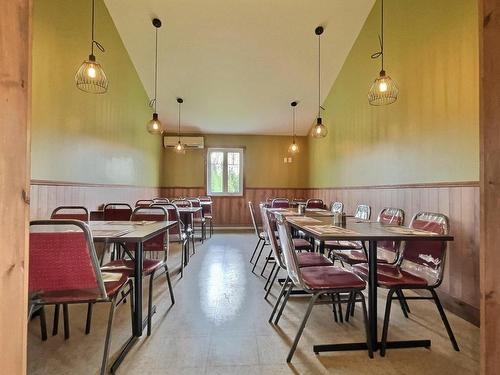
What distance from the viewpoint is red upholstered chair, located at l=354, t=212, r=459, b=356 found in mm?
1758

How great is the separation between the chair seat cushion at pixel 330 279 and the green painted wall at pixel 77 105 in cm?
268

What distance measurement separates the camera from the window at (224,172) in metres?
7.59

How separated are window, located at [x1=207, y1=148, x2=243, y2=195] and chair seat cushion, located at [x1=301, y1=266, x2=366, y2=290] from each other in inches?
226

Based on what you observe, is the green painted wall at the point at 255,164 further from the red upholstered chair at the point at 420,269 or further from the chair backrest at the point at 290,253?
the chair backrest at the point at 290,253

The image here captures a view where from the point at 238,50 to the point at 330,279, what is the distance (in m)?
4.30

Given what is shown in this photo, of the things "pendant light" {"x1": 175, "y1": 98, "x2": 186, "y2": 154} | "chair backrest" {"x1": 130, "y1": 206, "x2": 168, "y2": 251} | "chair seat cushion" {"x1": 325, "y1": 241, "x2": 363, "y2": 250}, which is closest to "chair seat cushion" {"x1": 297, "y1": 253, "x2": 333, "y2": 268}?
"chair seat cushion" {"x1": 325, "y1": 241, "x2": 363, "y2": 250}

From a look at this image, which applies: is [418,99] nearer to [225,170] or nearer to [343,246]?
[343,246]

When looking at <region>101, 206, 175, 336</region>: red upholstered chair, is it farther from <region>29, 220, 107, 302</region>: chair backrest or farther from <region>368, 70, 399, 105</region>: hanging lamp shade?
<region>368, 70, 399, 105</region>: hanging lamp shade

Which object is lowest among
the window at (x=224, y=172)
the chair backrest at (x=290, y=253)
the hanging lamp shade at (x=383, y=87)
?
the chair backrest at (x=290, y=253)

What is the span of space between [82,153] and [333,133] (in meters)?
4.49

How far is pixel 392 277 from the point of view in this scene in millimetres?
1865

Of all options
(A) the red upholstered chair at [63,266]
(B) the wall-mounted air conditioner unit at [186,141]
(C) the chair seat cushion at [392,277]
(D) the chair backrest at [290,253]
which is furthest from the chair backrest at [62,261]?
(B) the wall-mounted air conditioner unit at [186,141]

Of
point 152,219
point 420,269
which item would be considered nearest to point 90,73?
point 152,219

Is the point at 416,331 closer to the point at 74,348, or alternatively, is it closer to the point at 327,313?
the point at 327,313
